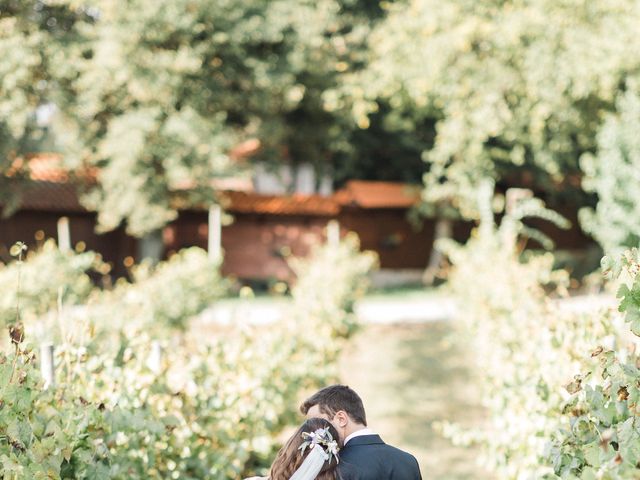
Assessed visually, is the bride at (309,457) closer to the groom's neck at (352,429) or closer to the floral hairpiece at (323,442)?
the floral hairpiece at (323,442)

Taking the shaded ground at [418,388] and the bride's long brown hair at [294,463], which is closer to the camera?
the bride's long brown hair at [294,463]

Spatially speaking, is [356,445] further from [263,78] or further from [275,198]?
[275,198]

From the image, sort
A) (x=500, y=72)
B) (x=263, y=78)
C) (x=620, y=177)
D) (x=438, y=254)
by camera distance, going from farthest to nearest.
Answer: (x=438, y=254) < (x=263, y=78) < (x=500, y=72) < (x=620, y=177)

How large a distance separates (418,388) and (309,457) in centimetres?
921

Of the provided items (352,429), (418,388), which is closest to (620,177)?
(418,388)

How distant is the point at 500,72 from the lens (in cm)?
1798

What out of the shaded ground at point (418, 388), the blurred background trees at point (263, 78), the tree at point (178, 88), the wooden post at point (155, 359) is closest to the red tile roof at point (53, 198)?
the tree at point (178, 88)

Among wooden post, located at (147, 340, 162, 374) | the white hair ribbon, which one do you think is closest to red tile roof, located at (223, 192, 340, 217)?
wooden post, located at (147, 340, 162, 374)

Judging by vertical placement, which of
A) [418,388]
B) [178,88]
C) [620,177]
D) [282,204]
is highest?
[178,88]

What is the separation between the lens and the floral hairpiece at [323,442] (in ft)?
11.0

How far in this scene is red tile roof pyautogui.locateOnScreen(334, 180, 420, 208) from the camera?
2458 cm

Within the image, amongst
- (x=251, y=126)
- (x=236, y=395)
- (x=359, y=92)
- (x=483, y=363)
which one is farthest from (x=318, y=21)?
(x=236, y=395)

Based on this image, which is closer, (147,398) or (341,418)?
(341,418)

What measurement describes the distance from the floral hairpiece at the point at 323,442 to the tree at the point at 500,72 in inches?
559
